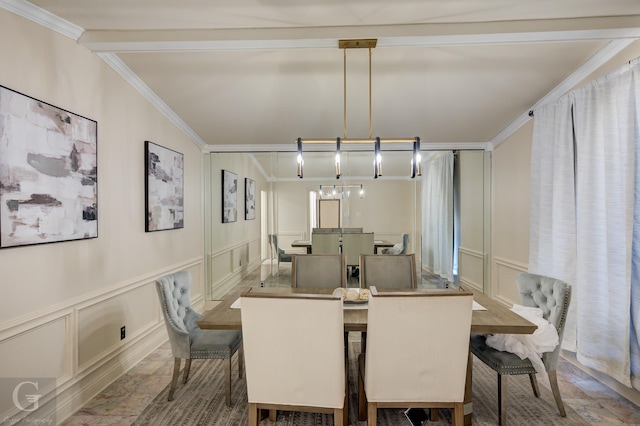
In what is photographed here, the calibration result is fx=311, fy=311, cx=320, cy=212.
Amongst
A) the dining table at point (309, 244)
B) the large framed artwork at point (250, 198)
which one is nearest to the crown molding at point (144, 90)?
the large framed artwork at point (250, 198)

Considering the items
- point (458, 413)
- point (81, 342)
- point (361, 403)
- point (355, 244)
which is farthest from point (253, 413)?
point (355, 244)

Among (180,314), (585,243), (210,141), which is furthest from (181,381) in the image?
(585,243)

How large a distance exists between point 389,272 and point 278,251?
2.06 meters

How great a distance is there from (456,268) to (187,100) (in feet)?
13.6

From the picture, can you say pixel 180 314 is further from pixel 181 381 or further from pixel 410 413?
pixel 410 413

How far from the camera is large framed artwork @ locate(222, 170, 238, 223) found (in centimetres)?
449

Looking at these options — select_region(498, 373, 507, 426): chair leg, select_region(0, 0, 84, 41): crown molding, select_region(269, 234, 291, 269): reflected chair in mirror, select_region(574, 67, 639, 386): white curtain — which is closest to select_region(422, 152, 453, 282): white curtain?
select_region(574, 67, 639, 386): white curtain

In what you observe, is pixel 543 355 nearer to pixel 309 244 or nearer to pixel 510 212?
pixel 510 212

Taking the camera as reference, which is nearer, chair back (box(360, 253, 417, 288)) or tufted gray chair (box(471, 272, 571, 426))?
tufted gray chair (box(471, 272, 571, 426))

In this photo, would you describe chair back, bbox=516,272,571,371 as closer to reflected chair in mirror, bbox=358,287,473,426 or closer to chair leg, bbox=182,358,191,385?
reflected chair in mirror, bbox=358,287,473,426

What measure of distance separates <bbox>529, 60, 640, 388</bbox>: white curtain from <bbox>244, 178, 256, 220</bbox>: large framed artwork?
349 cm

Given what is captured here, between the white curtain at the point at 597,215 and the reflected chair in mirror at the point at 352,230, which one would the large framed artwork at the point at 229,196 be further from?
the white curtain at the point at 597,215

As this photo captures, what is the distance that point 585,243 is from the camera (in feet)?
8.14

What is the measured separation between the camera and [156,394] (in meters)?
2.37
